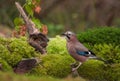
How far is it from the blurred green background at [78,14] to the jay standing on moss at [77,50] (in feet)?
65.5

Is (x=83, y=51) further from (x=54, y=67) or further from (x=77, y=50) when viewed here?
(x=54, y=67)

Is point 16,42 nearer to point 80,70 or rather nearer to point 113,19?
point 80,70

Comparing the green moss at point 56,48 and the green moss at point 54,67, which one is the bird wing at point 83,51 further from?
the green moss at point 56,48

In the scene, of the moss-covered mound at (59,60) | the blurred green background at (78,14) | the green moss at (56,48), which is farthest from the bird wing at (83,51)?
the blurred green background at (78,14)

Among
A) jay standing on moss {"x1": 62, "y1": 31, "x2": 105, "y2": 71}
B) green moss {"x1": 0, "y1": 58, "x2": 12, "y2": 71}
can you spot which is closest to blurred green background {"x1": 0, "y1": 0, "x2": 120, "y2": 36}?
jay standing on moss {"x1": 62, "y1": 31, "x2": 105, "y2": 71}

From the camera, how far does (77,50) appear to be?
1261cm

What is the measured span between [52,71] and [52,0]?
941 inches

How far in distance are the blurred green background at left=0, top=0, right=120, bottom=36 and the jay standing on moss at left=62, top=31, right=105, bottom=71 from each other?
1998 centimetres

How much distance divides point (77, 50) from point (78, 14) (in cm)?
2305

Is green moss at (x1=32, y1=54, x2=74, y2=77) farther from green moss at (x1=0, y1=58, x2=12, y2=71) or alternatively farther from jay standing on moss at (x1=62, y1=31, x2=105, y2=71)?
green moss at (x1=0, y1=58, x2=12, y2=71)

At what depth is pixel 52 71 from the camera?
1249 centimetres

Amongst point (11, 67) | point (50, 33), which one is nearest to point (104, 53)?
point (11, 67)

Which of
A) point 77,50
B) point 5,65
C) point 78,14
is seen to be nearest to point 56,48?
point 77,50

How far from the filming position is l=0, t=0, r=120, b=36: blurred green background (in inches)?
1341
